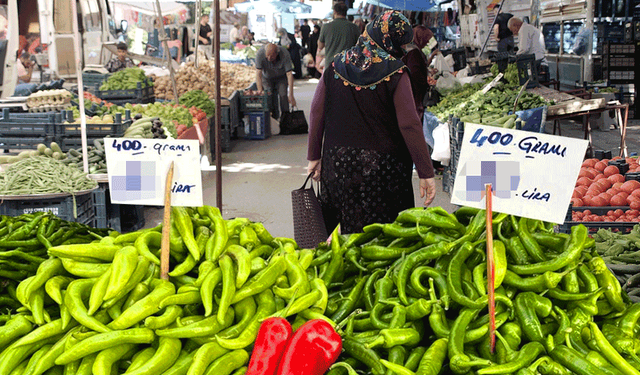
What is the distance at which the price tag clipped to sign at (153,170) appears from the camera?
2.23m

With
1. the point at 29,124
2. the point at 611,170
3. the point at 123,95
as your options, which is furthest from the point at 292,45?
the point at 611,170

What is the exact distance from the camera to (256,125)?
12398 millimetres

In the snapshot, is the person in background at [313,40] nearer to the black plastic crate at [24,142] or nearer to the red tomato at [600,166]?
the black plastic crate at [24,142]

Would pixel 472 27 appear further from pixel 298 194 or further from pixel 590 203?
pixel 298 194

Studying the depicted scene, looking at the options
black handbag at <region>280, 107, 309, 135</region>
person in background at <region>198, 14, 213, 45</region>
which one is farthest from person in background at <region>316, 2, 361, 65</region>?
person in background at <region>198, 14, 213, 45</region>

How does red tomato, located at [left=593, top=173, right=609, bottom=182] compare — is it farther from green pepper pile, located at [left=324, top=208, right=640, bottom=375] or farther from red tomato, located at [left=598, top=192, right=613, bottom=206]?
green pepper pile, located at [left=324, top=208, right=640, bottom=375]

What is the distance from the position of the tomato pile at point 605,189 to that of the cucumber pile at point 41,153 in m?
4.66

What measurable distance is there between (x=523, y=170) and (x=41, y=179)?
13.9 ft

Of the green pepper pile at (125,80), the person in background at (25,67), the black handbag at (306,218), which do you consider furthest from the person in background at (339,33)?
the person in background at (25,67)

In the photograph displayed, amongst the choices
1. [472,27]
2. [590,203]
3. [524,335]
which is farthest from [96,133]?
[472,27]

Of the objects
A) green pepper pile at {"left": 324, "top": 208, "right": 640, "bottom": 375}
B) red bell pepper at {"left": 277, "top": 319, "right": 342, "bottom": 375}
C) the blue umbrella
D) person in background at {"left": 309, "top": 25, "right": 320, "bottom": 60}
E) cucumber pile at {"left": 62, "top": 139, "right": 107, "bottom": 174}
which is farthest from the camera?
person in background at {"left": 309, "top": 25, "right": 320, "bottom": 60}

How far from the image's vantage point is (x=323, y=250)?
8.33 ft

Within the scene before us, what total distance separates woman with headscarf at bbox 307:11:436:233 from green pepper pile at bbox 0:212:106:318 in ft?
6.22

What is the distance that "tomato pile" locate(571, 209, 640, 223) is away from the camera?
4.80 meters
